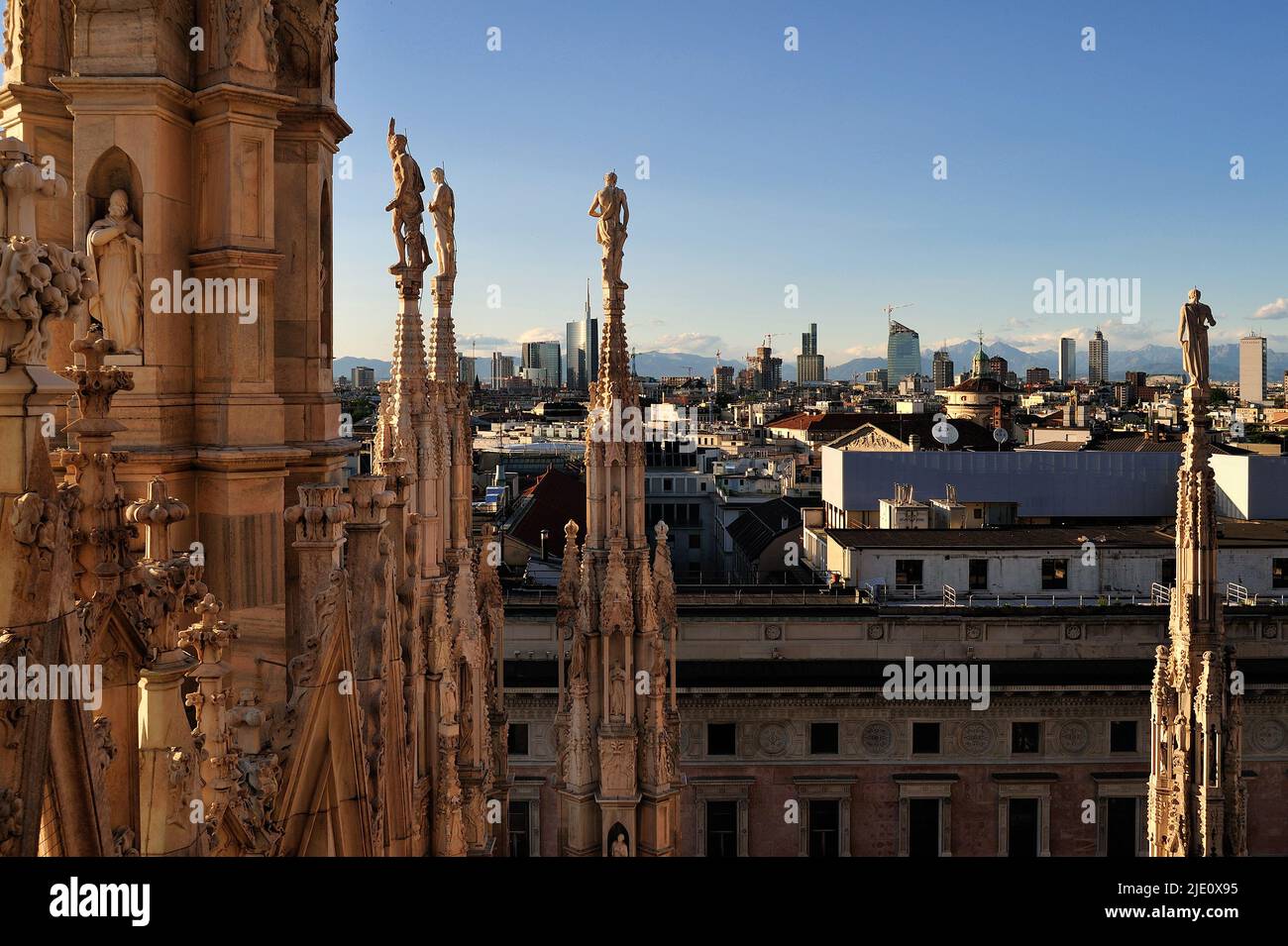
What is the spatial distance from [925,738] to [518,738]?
12.3m

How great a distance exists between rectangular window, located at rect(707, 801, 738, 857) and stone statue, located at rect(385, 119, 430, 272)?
81.0 feet

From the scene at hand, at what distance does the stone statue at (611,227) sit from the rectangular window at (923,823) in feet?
79.7

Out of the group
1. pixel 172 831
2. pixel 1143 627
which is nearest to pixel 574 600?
pixel 172 831

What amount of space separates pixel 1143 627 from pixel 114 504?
36.6 metres

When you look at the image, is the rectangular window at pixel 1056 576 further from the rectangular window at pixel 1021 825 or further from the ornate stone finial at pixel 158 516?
the ornate stone finial at pixel 158 516

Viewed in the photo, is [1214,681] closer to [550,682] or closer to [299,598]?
[299,598]

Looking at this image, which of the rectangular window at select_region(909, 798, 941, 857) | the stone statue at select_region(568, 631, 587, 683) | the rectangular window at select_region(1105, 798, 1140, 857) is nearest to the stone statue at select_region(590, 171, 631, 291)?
the stone statue at select_region(568, 631, 587, 683)

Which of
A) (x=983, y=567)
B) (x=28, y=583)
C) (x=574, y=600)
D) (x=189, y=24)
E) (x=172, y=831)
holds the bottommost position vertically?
(x=983, y=567)

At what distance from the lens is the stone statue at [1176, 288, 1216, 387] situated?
1570cm

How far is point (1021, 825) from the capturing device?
3412 cm

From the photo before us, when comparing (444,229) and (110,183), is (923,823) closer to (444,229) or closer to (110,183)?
(444,229)

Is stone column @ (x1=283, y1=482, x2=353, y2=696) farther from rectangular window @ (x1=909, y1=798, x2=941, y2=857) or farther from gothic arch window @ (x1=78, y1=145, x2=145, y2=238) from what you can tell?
rectangular window @ (x1=909, y1=798, x2=941, y2=857)

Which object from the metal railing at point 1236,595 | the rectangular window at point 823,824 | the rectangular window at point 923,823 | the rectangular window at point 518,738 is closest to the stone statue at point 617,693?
the rectangular window at point 518,738

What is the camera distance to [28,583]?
3230 mm
